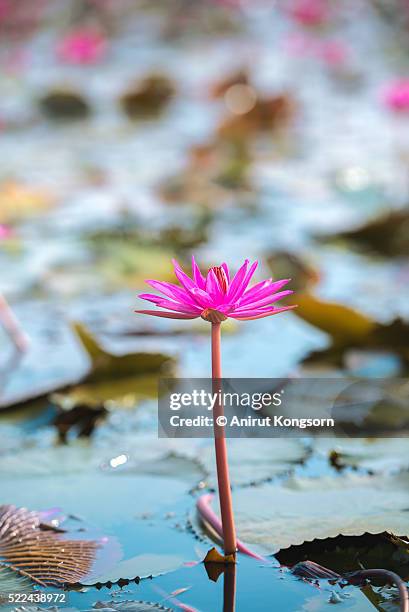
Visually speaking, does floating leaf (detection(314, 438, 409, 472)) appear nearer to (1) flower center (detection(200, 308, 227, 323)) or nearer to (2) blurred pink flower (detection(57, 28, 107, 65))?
(1) flower center (detection(200, 308, 227, 323))

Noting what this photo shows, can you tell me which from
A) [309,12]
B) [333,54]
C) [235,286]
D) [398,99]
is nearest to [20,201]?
[398,99]

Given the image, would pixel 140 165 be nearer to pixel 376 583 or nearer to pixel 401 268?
pixel 401 268

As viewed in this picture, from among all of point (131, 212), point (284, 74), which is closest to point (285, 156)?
point (131, 212)

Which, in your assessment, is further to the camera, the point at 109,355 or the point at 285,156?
the point at 285,156

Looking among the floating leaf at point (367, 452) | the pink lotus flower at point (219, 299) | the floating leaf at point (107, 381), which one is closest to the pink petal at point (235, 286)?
the pink lotus flower at point (219, 299)

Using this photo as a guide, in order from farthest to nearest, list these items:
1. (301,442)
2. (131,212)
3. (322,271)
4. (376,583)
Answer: (131,212), (322,271), (301,442), (376,583)

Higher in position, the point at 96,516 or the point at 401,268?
the point at 401,268

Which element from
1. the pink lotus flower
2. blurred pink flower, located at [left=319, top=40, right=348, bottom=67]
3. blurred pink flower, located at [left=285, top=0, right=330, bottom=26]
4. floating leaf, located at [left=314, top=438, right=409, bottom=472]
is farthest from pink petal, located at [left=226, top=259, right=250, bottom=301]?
blurred pink flower, located at [left=285, top=0, right=330, bottom=26]
